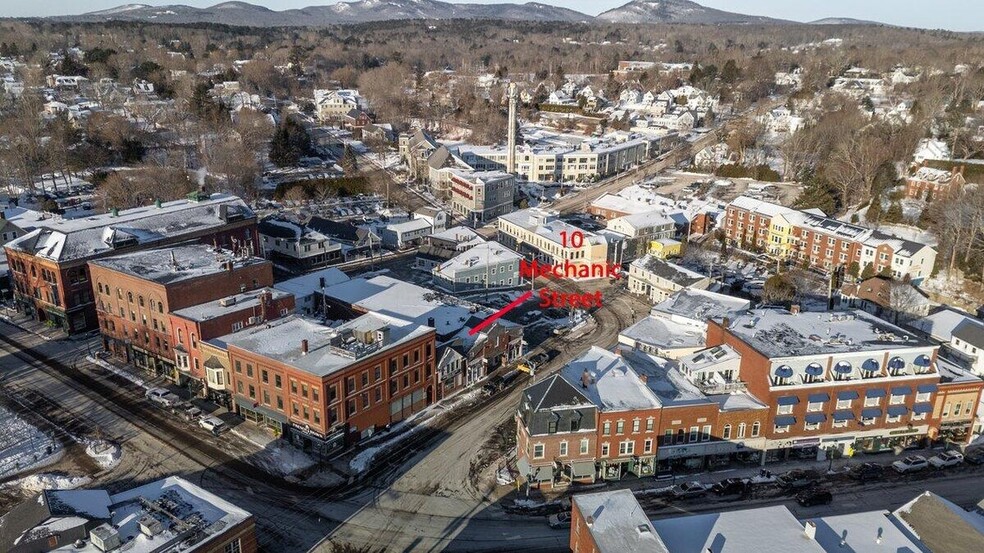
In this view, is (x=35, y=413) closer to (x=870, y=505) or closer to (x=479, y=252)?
(x=479, y=252)

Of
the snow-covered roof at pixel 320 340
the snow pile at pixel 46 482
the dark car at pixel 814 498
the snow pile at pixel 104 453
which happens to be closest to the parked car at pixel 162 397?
the snow pile at pixel 104 453

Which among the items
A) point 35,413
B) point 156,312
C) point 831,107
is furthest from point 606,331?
point 831,107

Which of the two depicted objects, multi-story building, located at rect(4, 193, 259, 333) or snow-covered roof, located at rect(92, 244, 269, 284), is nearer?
snow-covered roof, located at rect(92, 244, 269, 284)

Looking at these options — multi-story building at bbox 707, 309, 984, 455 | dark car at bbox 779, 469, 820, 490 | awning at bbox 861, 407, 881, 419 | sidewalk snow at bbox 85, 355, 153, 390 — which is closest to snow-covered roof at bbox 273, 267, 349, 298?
sidewalk snow at bbox 85, 355, 153, 390

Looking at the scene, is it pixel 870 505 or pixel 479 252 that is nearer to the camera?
pixel 870 505

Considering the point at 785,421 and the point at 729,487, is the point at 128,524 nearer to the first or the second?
the point at 729,487

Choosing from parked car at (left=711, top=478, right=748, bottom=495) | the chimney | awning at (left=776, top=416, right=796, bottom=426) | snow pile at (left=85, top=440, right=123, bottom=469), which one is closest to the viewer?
the chimney

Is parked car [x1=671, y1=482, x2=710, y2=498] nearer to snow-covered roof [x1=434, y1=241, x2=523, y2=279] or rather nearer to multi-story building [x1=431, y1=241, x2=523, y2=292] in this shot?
multi-story building [x1=431, y1=241, x2=523, y2=292]
